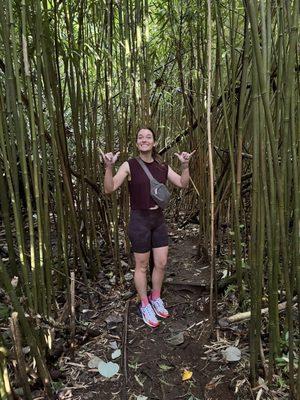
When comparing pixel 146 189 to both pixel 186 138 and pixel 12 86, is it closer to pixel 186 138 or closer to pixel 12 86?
pixel 12 86

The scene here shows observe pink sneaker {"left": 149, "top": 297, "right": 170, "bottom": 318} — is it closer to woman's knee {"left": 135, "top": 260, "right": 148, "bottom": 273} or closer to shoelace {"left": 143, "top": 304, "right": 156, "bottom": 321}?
shoelace {"left": 143, "top": 304, "right": 156, "bottom": 321}

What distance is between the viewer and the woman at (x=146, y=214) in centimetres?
226

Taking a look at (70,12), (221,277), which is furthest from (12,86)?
(221,277)

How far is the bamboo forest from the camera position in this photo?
141 cm

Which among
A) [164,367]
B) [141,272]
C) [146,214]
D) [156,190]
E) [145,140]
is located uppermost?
[145,140]

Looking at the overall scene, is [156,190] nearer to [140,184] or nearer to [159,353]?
[140,184]

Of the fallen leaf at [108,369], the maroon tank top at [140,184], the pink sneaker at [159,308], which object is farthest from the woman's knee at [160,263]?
the fallen leaf at [108,369]

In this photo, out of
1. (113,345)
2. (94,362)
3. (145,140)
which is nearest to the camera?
(94,362)

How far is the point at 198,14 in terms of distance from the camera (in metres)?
2.57

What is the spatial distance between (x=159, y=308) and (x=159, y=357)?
438 mm

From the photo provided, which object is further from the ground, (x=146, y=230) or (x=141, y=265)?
(x=146, y=230)

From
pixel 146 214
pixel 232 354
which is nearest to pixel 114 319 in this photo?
pixel 146 214

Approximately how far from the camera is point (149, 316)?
2275 mm

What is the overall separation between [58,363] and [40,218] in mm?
705
